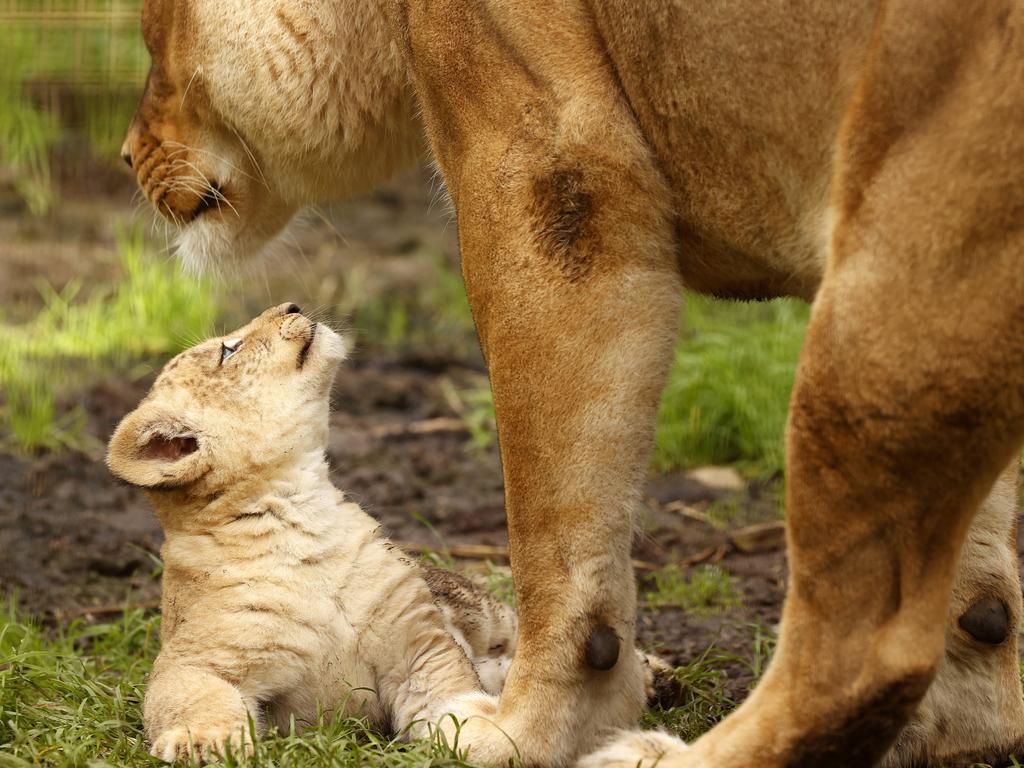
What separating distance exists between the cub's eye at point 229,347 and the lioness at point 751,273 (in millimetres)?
570

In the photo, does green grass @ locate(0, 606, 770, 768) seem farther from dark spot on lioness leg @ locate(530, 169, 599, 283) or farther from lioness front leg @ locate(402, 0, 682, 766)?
dark spot on lioness leg @ locate(530, 169, 599, 283)

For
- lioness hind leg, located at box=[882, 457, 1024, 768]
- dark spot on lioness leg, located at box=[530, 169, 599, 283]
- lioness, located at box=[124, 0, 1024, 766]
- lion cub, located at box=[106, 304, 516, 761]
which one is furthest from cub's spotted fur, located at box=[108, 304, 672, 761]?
dark spot on lioness leg, located at box=[530, 169, 599, 283]

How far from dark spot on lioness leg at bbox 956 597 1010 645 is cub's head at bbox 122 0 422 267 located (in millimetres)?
1786

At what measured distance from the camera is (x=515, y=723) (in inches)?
127

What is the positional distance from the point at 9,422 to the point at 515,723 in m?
4.24

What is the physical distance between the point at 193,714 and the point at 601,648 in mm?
895

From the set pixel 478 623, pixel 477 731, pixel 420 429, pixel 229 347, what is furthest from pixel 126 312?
pixel 477 731

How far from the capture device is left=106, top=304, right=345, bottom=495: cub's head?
3.83 m

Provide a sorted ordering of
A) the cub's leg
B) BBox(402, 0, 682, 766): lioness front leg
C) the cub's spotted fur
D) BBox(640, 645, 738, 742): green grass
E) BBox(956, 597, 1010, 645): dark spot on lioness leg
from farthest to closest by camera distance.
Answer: the cub's leg → BBox(640, 645, 738, 742): green grass → the cub's spotted fur → BBox(956, 597, 1010, 645): dark spot on lioness leg → BBox(402, 0, 682, 766): lioness front leg

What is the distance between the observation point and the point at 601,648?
3.21 metres

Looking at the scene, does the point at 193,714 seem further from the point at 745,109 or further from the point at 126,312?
the point at 126,312

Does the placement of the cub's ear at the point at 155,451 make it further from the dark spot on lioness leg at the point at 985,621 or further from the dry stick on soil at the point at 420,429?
the dry stick on soil at the point at 420,429

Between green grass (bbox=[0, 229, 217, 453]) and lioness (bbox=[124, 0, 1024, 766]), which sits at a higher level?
lioness (bbox=[124, 0, 1024, 766])

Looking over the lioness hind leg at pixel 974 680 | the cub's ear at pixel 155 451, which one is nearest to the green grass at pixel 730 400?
the cub's ear at pixel 155 451
